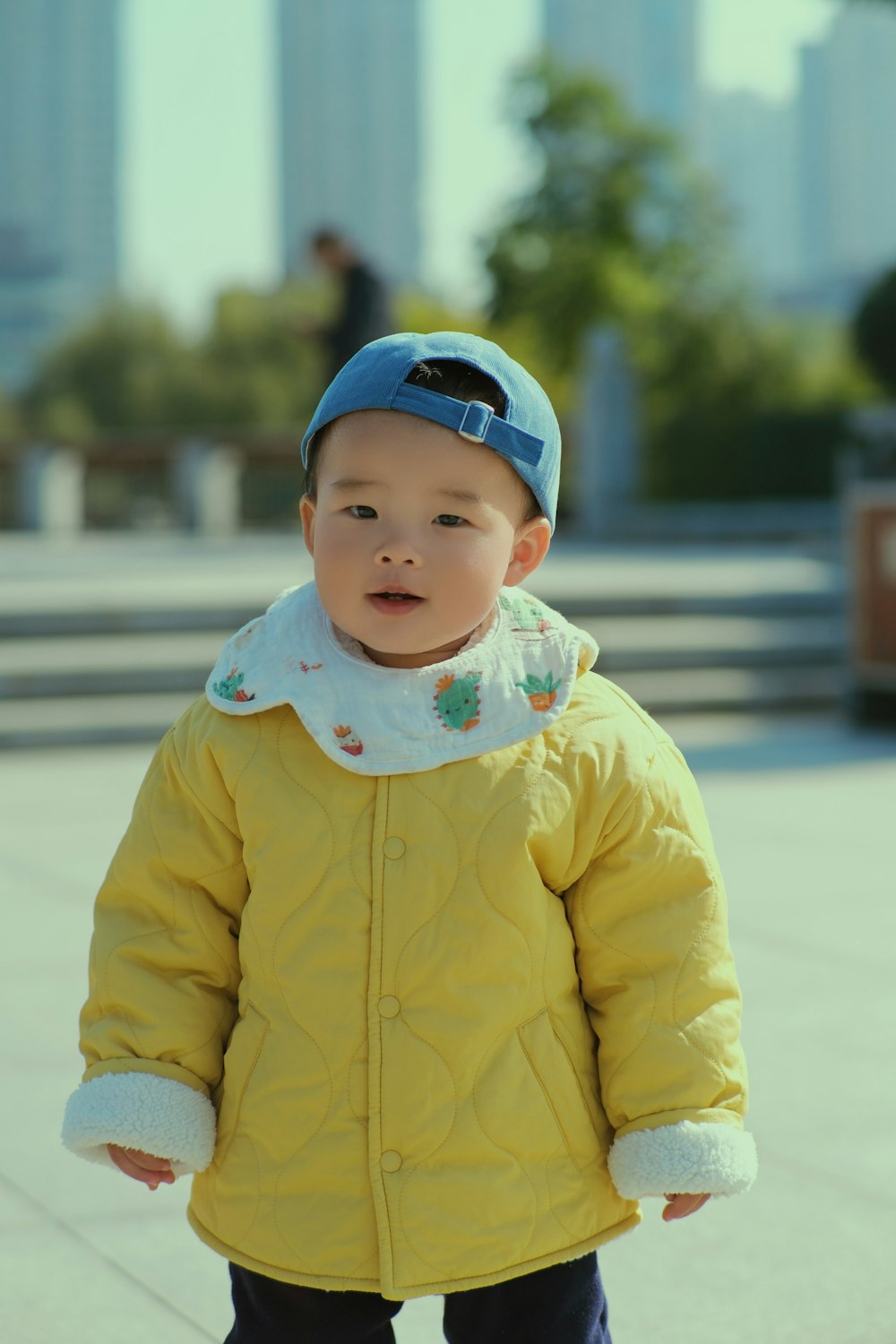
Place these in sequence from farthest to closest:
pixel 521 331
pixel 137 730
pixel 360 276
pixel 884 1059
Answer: pixel 521 331, pixel 360 276, pixel 137 730, pixel 884 1059

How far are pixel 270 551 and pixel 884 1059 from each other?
41.9 ft

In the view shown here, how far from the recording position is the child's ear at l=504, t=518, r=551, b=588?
174 cm

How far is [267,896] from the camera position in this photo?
1.62 meters

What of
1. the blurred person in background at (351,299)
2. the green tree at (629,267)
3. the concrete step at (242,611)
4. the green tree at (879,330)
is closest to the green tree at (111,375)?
the green tree at (629,267)

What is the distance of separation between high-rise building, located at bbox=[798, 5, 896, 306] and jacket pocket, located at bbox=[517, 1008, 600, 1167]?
12179 cm

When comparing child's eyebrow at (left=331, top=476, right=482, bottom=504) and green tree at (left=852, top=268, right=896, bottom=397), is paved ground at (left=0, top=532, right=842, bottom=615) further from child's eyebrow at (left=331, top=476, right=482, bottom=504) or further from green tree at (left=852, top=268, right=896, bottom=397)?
child's eyebrow at (left=331, top=476, right=482, bottom=504)

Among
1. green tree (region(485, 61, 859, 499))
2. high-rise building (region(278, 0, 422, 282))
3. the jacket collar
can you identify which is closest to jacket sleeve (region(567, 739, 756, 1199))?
the jacket collar

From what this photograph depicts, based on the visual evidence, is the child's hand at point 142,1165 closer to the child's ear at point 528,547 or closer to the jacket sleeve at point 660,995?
the jacket sleeve at point 660,995

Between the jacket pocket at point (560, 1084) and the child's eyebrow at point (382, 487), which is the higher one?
the child's eyebrow at point (382, 487)

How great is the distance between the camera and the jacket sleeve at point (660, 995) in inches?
63.5

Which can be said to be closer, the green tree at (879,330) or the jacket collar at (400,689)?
the jacket collar at (400,689)

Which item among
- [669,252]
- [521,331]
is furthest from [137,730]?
[669,252]

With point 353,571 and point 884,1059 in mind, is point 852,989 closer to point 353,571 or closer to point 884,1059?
point 884,1059

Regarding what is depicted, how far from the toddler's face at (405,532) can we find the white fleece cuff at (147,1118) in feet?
1.59
